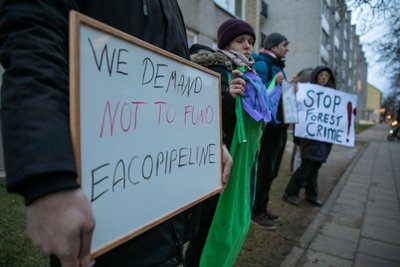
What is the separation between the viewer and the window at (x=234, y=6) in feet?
33.0

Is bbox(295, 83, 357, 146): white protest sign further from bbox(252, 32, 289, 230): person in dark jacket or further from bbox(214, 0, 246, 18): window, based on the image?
bbox(214, 0, 246, 18): window

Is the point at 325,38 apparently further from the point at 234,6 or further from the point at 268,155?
the point at 268,155

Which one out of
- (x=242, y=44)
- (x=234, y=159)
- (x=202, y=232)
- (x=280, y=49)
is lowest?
(x=202, y=232)

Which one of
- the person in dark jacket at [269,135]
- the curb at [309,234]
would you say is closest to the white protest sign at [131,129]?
the curb at [309,234]

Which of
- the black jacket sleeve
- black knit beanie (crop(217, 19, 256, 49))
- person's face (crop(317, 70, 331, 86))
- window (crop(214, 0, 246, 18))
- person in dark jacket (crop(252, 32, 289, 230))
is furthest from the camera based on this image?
window (crop(214, 0, 246, 18))

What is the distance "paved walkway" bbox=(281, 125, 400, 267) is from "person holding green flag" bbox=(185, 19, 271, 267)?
1071mm

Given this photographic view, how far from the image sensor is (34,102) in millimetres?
669

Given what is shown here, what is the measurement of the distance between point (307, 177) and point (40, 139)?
4.28 meters

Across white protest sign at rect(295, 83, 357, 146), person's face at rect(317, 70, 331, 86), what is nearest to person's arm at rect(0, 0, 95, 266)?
white protest sign at rect(295, 83, 357, 146)

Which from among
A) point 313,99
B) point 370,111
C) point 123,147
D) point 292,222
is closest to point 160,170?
point 123,147

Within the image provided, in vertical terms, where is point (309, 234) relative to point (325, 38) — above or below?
below

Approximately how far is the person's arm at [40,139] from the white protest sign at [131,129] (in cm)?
5

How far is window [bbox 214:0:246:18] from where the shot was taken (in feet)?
33.0

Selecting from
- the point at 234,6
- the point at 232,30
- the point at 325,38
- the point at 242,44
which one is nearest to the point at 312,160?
the point at 242,44
